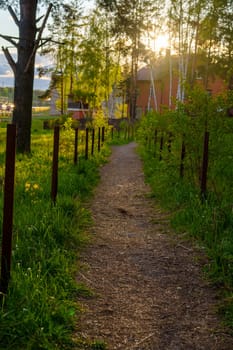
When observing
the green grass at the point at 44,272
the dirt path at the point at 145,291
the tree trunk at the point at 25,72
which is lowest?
the dirt path at the point at 145,291

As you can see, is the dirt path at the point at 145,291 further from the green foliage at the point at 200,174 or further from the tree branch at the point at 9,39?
the tree branch at the point at 9,39

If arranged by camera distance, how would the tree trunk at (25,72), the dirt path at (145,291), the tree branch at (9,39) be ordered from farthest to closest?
the tree trunk at (25,72)
the tree branch at (9,39)
the dirt path at (145,291)

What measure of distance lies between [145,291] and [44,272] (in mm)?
970

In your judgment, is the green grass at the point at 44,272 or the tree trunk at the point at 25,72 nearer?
the green grass at the point at 44,272

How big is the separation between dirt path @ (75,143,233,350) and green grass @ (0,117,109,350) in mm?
188

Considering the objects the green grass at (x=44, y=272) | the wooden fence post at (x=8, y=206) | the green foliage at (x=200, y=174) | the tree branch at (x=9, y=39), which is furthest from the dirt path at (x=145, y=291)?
the tree branch at (x=9, y=39)

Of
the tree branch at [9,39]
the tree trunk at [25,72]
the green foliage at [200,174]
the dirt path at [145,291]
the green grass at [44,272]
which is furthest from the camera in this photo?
the tree trunk at [25,72]

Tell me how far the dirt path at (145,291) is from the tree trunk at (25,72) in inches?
281

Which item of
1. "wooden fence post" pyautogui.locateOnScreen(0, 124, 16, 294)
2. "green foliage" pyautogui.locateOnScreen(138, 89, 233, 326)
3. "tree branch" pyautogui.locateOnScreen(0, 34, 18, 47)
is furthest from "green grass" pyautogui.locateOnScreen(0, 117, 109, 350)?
"tree branch" pyautogui.locateOnScreen(0, 34, 18, 47)

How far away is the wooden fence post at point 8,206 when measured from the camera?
388cm

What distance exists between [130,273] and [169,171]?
4.87 metres

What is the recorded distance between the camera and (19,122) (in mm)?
14242

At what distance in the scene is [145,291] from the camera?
470cm

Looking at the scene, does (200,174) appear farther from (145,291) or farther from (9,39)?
(9,39)
